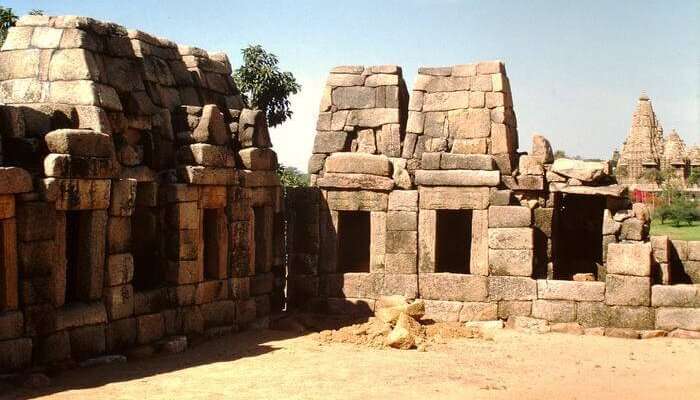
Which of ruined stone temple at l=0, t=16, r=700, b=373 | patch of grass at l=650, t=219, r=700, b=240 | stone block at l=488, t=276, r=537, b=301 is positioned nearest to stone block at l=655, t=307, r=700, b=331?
ruined stone temple at l=0, t=16, r=700, b=373

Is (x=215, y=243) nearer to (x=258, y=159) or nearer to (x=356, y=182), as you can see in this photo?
(x=258, y=159)

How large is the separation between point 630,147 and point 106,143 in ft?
113

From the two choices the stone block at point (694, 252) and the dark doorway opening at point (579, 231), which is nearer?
the stone block at point (694, 252)

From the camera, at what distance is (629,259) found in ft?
45.0

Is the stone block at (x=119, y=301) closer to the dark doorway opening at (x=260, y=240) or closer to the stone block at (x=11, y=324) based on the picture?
the stone block at (x=11, y=324)

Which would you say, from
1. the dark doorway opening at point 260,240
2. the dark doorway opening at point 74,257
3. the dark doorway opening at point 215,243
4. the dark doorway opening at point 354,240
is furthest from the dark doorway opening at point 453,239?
the dark doorway opening at point 74,257

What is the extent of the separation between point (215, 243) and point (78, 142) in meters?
3.59

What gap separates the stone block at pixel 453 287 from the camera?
48.5 feet

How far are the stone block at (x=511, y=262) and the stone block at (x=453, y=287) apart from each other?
31 cm

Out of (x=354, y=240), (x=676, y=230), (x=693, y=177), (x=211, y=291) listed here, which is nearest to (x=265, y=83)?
(x=354, y=240)

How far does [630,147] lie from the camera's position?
40.8m

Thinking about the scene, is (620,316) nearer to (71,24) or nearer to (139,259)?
(139,259)

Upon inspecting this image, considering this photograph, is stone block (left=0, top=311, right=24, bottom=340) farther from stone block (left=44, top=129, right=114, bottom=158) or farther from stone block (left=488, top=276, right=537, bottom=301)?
stone block (left=488, top=276, right=537, bottom=301)

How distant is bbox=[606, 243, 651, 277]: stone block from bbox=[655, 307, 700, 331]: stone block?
26.6 inches
